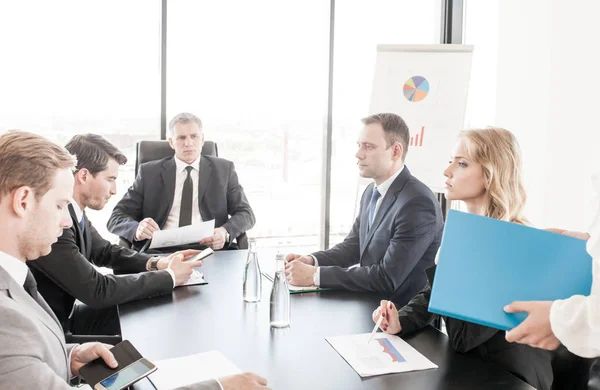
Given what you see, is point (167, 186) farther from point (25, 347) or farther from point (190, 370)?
point (25, 347)

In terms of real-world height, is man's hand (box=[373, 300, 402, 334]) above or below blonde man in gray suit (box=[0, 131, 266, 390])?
below

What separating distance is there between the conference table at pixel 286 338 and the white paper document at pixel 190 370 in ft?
0.10

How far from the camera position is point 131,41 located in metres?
4.46

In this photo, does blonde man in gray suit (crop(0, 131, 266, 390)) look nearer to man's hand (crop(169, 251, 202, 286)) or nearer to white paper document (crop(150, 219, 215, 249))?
man's hand (crop(169, 251, 202, 286))

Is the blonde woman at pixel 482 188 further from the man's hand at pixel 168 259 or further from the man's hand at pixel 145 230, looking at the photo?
the man's hand at pixel 145 230

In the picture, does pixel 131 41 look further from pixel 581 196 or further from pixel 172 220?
pixel 581 196

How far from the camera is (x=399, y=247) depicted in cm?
234

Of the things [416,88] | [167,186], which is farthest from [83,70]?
[416,88]

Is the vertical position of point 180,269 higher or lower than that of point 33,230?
lower

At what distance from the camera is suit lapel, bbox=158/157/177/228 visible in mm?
3738

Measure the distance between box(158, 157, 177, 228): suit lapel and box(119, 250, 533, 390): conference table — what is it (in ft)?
5.01

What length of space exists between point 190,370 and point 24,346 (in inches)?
18.2

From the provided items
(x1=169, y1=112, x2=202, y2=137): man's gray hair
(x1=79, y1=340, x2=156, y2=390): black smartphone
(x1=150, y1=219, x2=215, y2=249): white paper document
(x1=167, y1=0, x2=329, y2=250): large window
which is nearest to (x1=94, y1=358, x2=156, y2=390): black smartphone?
(x1=79, y1=340, x2=156, y2=390): black smartphone

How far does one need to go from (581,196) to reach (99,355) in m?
2.91
